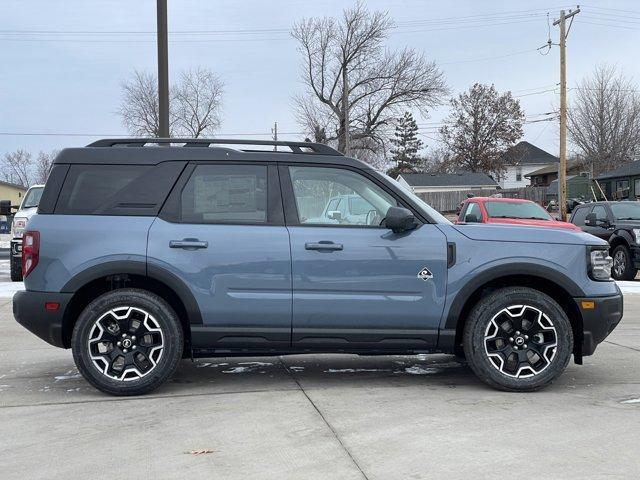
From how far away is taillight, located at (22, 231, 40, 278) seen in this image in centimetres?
522

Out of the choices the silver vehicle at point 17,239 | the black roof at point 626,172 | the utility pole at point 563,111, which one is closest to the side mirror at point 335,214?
the silver vehicle at point 17,239

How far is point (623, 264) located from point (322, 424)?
39.6 ft

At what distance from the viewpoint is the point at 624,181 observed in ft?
158

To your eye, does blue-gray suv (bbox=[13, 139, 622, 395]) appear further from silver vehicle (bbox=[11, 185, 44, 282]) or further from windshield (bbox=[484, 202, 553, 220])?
silver vehicle (bbox=[11, 185, 44, 282])

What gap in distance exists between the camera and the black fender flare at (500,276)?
5273mm

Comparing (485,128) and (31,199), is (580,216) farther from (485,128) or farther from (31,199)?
(485,128)

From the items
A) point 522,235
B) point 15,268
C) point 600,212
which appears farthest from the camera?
point 600,212

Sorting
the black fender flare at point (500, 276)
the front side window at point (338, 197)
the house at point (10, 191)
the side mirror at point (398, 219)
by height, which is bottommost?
the black fender flare at point (500, 276)

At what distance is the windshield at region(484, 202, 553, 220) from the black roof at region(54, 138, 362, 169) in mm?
8829

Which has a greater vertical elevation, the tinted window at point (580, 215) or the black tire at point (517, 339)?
the tinted window at point (580, 215)

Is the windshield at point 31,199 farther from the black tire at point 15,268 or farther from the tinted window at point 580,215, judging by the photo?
the tinted window at point 580,215

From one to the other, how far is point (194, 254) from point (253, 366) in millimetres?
1686

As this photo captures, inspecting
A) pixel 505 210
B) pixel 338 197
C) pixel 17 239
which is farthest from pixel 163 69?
pixel 338 197

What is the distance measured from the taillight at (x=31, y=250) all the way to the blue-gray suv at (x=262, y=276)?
2 cm
